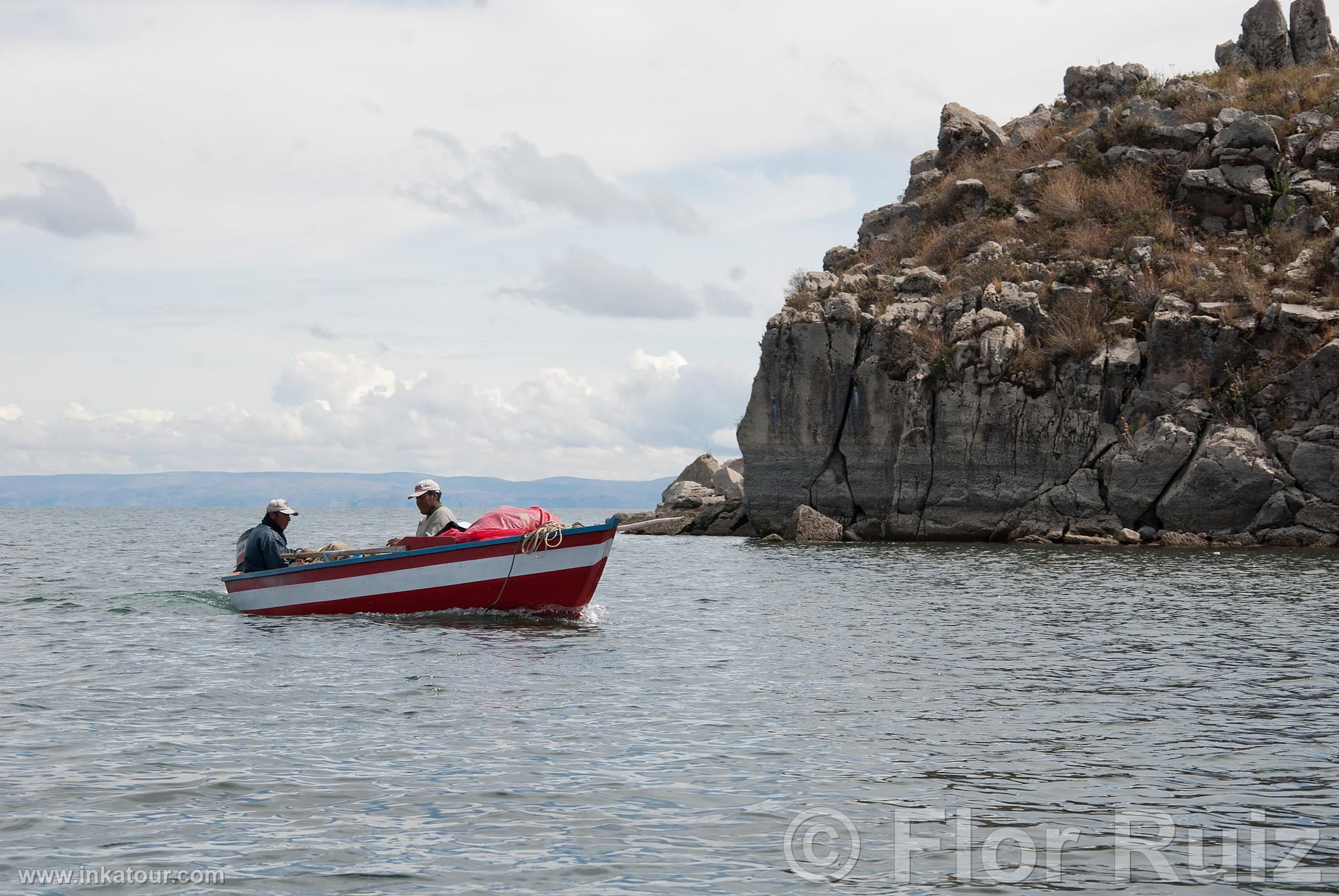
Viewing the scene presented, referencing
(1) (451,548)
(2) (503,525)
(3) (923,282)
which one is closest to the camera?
(1) (451,548)

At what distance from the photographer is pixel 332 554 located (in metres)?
22.7

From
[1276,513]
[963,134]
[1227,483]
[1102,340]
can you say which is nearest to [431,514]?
[1227,483]

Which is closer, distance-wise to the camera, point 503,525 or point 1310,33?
point 503,525

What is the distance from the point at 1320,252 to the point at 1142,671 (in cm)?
3631

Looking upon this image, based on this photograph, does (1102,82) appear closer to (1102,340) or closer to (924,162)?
(924,162)

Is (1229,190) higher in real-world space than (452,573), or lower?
higher

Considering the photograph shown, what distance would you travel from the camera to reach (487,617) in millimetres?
22234

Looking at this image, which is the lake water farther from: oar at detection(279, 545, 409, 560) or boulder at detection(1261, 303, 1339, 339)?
boulder at detection(1261, 303, 1339, 339)

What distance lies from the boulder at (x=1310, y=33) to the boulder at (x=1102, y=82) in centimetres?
705

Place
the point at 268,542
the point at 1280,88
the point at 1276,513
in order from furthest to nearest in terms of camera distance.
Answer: the point at 1280,88 → the point at 1276,513 → the point at 268,542

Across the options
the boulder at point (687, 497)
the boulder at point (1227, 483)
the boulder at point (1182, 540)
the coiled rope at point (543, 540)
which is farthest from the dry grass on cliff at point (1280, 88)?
the coiled rope at point (543, 540)

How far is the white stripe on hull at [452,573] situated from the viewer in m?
21.5

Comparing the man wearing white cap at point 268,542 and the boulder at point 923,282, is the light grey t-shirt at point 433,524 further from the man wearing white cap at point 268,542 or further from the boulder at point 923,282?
the boulder at point 923,282

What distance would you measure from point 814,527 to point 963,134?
82.9 ft
